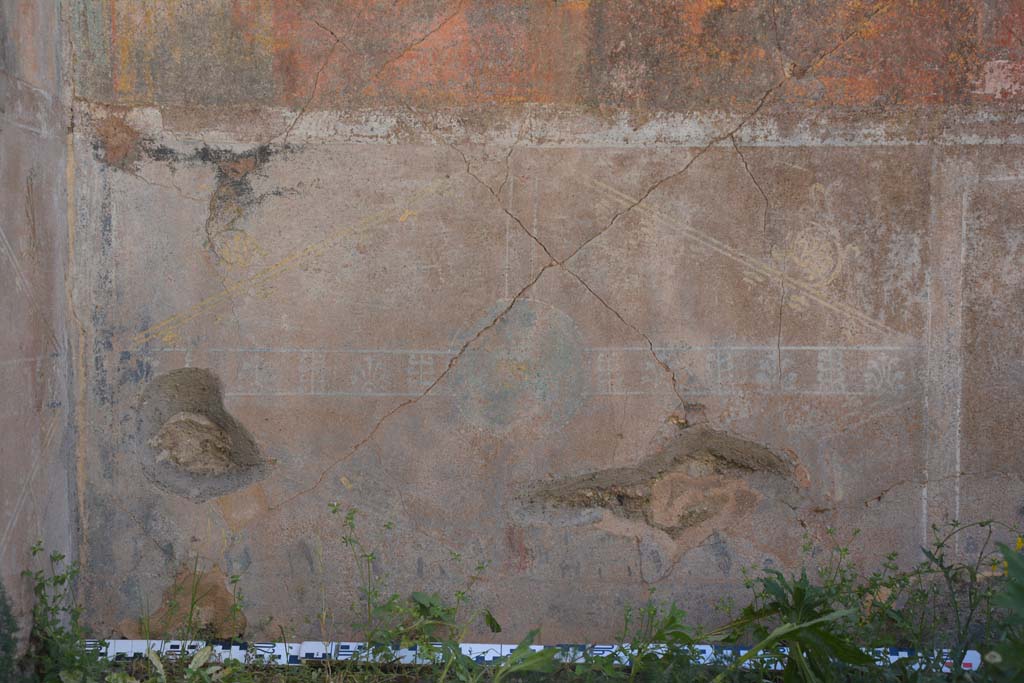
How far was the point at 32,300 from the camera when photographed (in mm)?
4059

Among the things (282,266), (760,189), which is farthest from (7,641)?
(760,189)

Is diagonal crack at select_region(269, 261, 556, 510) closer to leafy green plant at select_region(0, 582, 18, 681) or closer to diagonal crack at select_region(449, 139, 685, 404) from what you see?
diagonal crack at select_region(449, 139, 685, 404)

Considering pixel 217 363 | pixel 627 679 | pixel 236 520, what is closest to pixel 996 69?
pixel 627 679

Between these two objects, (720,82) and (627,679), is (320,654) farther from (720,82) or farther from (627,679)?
(720,82)

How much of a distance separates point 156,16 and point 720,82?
2947 millimetres

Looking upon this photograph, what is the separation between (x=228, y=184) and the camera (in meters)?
4.37

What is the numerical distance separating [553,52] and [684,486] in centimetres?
239

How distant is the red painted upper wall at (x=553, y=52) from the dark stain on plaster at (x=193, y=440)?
4.90ft

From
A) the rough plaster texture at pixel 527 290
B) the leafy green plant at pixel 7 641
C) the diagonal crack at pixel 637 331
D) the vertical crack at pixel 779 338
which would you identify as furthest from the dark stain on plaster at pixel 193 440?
the vertical crack at pixel 779 338

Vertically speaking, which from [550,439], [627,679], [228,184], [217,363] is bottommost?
[627,679]

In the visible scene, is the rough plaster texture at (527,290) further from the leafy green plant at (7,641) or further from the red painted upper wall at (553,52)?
the leafy green plant at (7,641)

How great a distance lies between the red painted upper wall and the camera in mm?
4320

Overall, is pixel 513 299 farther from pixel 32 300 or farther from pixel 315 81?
pixel 32 300

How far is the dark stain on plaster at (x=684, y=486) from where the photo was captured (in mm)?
4410
